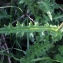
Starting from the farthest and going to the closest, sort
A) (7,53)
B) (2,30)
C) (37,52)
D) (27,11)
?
1. (27,11)
2. (7,53)
3. (37,52)
4. (2,30)

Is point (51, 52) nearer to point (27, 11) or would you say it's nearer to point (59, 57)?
point (59, 57)

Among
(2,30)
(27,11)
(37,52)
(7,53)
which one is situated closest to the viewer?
→ (2,30)

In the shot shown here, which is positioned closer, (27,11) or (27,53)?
(27,53)

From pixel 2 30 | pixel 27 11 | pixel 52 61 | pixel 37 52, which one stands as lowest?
pixel 52 61

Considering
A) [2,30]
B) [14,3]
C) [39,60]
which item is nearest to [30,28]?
[2,30]

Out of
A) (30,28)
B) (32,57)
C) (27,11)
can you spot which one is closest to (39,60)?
(32,57)

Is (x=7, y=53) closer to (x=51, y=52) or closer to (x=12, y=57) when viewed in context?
(x=12, y=57)

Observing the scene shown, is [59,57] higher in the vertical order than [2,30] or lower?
lower
